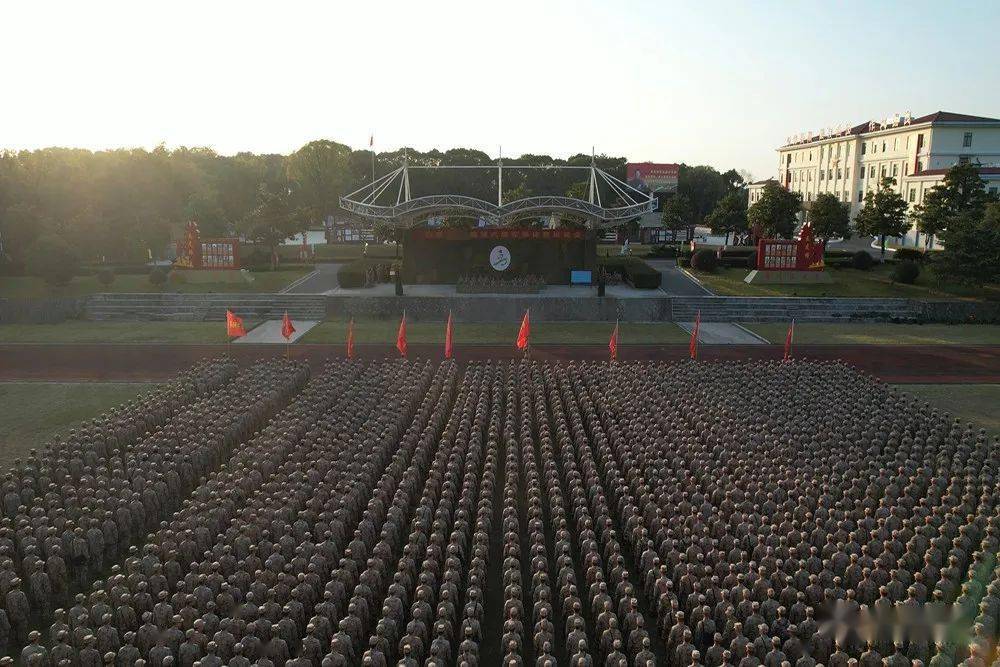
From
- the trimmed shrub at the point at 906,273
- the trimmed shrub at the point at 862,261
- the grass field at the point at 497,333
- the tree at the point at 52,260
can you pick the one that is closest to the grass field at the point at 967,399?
the grass field at the point at 497,333

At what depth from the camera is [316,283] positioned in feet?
130

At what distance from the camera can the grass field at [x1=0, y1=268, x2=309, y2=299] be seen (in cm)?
3631

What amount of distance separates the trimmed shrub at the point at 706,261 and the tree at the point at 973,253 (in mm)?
10510

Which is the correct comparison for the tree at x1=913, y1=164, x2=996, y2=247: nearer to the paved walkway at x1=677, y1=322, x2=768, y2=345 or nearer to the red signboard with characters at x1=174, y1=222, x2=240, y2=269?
the paved walkway at x1=677, y1=322, x2=768, y2=345

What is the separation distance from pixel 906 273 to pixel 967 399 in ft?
62.1

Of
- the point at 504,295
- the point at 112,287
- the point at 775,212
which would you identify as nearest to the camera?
the point at 504,295

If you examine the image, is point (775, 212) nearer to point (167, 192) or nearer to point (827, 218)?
point (827, 218)

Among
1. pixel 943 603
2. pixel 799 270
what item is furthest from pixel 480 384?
pixel 799 270

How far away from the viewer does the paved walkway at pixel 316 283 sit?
37562 millimetres

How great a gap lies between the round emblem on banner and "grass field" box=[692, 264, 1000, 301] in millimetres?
10028

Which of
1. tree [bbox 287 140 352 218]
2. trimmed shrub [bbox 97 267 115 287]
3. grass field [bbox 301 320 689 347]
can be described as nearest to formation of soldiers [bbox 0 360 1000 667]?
grass field [bbox 301 320 689 347]

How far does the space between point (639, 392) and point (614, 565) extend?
802 centimetres

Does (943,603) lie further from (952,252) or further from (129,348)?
(952,252)

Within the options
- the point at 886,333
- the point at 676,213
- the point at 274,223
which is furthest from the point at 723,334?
the point at 676,213
